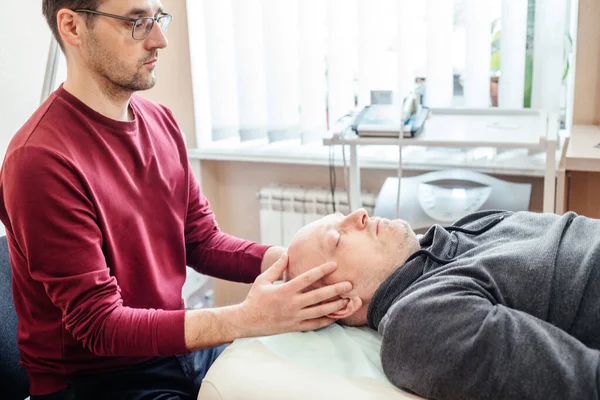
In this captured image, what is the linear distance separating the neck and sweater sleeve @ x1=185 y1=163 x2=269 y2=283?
285 millimetres

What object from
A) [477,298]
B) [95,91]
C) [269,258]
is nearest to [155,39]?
[95,91]

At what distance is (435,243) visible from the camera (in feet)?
4.07

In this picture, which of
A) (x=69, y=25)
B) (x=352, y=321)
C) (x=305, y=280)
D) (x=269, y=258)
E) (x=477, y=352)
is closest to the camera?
(x=477, y=352)

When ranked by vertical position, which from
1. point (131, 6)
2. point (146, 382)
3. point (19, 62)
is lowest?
point (146, 382)

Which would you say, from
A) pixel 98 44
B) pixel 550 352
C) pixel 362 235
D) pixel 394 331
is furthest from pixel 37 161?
pixel 550 352

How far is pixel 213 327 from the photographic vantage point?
122 centimetres

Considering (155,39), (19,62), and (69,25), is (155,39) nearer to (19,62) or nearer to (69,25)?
(69,25)

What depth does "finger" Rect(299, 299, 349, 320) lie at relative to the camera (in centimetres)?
115

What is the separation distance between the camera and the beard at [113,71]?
137cm

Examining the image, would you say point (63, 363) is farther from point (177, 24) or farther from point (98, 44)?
point (177, 24)

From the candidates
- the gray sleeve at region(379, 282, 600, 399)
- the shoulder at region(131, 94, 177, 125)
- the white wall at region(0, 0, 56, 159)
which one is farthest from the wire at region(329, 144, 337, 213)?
the gray sleeve at region(379, 282, 600, 399)

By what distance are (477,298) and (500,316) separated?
0.19 feet

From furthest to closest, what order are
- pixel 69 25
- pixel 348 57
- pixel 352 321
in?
pixel 348 57
pixel 69 25
pixel 352 321

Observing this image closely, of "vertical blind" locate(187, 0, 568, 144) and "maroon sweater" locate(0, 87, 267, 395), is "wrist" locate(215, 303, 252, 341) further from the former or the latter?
"vertical blind" locate(187, 0, 568, 144)
